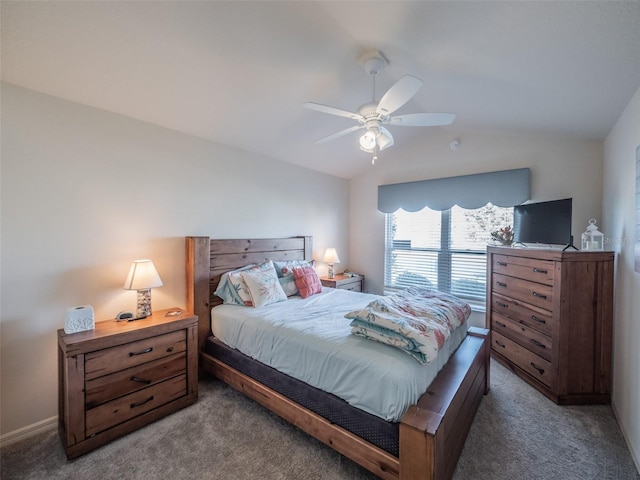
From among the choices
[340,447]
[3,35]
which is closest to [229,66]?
[3,35]

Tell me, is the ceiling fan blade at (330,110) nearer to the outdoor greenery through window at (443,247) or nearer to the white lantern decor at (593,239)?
the white lantern decor at (593,239)

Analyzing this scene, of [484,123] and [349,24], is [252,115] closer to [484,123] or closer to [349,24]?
[349,24]

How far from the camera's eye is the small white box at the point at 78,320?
1.90 meters

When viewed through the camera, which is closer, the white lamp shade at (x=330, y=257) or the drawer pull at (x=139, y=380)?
the drawer pull at (x=139, y=380)

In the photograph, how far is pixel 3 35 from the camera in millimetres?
1557

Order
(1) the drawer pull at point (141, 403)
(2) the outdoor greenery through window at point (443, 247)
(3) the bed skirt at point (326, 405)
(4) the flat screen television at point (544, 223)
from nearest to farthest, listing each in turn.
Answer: (3) the bed skirt at point (326, 405) < (1) the drawer pull at point (141, 403) < (4) the flat screen television at point (544, 223) < (2) the outdoor greenery through window at point (443, 247)

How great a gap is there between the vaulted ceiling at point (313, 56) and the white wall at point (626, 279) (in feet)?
0.82

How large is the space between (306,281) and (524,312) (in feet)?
7.28

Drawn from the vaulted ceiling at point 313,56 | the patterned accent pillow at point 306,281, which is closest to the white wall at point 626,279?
the vaulted ceiling at point 313,56

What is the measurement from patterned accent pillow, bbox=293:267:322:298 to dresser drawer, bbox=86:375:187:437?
1.38 metres

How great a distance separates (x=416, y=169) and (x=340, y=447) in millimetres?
3684

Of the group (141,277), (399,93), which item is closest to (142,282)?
(141,277)

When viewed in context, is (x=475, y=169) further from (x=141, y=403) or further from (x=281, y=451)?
(x=141, y=403)

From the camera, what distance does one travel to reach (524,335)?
2.67 metres
